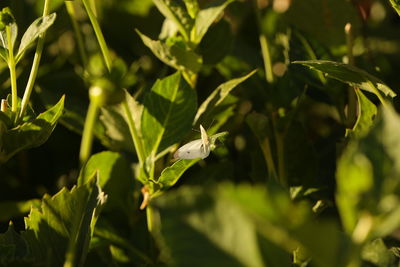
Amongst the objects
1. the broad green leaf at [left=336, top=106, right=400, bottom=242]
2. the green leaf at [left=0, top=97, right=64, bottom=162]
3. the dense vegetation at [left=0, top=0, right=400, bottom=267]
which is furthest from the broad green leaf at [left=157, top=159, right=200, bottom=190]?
the broad green leaf at [left=336, top=106, right=400, bottom=242]

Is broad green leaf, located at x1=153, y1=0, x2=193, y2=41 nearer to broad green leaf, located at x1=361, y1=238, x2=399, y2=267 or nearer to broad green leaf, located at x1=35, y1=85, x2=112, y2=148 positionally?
broad green leaf, located at x1=35, y1=85, x2=112, y2=148

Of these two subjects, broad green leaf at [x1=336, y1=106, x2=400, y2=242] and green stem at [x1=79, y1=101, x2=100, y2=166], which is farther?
green stem at [x1=79, y1=101, x2=100, y2=166]

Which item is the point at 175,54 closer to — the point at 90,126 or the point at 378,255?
the point at 90,126

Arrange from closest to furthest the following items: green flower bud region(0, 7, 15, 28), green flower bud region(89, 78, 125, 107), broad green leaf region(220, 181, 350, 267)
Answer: broad green leaf region(220, 181, 350, 267) → green flower bud region(89, 78, 125, 107) → green flower bud region(0, 7, 15, 28)

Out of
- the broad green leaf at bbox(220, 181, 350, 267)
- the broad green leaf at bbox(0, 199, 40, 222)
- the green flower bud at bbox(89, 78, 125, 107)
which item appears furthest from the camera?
the broad green leaf at bbox(0, 199, 40, 222)

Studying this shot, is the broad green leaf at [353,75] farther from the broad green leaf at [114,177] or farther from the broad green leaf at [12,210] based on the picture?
the broad green leaf at [12,210]

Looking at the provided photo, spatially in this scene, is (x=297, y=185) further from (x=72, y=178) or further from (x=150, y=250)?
(x=72, y=178)

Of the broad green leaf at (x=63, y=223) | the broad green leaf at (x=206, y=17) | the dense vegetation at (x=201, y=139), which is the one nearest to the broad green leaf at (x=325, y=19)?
the dense vegetation at (x=201, y=139)

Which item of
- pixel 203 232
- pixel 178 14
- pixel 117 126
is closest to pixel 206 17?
pixel 178 14

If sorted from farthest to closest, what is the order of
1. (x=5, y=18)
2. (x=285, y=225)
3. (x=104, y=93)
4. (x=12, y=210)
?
(x=12, y=210)
(x=5, y=18)
(x=104, y=93)
(x=285, y=225)
